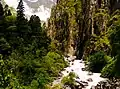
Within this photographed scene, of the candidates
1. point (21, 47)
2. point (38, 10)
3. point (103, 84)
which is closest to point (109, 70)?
point (103, 84)

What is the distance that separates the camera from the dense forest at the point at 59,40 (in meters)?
19.4

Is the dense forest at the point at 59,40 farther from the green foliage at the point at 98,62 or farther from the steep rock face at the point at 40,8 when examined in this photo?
the steep rock face at the point at 40,8

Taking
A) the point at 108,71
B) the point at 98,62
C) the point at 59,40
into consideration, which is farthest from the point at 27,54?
the point at 59,40

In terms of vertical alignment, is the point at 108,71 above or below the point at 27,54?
below

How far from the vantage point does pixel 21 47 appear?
78.1 ft

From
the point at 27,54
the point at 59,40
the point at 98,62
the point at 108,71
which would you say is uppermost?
the point at 27,54

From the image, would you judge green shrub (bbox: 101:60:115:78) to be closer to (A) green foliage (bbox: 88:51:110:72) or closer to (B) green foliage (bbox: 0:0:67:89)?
(A) green foliage (bbox: 88:51:110:72)

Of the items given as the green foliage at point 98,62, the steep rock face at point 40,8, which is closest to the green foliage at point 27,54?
the green foliage at point 98,62

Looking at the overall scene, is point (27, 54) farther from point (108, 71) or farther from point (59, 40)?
point (59, 40)

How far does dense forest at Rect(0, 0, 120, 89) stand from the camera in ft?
63.6

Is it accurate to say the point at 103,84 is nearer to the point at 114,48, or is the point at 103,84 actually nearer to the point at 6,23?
the point at 114,48

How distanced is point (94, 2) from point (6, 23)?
50.0 ft

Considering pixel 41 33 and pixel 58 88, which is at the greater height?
pixel 41 33

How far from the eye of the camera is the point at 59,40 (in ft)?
139
